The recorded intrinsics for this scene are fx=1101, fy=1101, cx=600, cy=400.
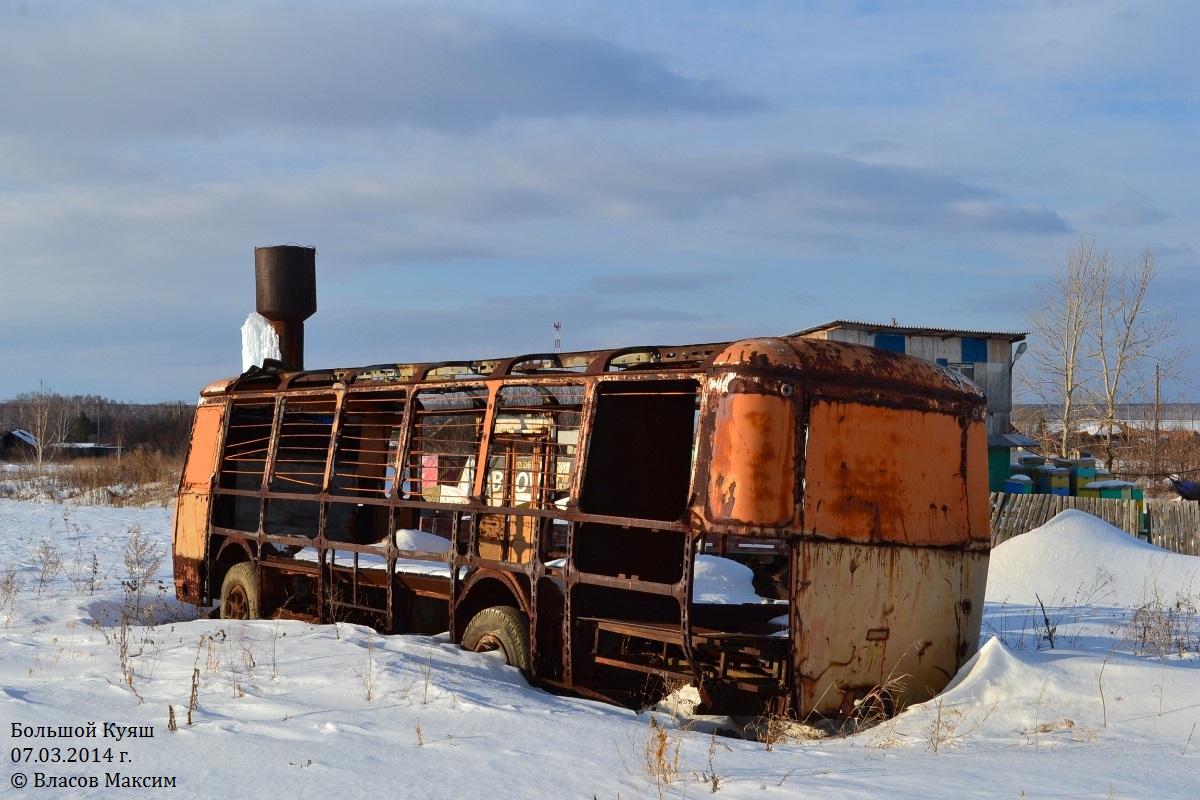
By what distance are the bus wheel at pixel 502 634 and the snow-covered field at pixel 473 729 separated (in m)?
0.17

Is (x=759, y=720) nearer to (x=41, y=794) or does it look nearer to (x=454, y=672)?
(x=454, y=672)

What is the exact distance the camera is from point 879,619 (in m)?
6.88

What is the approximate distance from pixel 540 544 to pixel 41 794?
12.2ft

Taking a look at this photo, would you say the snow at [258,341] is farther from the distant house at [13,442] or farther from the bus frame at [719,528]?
the distant house at [13,442]

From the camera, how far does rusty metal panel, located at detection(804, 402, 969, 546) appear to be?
6762mm

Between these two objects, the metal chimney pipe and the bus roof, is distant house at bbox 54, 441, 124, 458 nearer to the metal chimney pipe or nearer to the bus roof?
the metal chimney pipe

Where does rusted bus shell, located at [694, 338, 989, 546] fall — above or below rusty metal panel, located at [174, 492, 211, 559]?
above

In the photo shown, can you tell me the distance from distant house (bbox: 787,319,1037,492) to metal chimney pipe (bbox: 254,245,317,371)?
46.6 ft

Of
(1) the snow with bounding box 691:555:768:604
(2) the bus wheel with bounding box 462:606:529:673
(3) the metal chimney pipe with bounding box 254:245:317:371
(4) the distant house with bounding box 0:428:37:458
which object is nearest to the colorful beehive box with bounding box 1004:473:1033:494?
(3) the metal chimney pipe with bounding box 254:245:317:371

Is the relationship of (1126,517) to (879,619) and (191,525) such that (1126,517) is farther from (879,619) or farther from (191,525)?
(191,525)

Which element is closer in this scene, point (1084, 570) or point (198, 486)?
point (198, 486)

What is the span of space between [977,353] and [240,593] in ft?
79.2

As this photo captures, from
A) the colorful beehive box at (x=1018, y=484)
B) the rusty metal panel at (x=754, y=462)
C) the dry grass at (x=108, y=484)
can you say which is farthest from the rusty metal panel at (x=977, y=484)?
the dry grass at (x=108, y=484)

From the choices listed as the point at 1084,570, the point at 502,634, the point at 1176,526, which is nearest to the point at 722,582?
the point at 502,634
